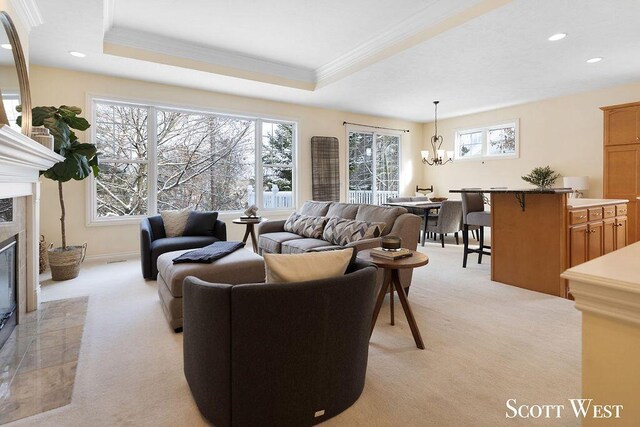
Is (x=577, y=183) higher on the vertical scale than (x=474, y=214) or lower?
higher

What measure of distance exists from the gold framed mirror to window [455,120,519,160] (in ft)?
25.1

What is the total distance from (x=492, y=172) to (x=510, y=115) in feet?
3.99

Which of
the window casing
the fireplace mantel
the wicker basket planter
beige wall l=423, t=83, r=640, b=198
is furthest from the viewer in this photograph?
the window casing

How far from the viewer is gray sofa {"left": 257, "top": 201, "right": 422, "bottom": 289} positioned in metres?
3.11

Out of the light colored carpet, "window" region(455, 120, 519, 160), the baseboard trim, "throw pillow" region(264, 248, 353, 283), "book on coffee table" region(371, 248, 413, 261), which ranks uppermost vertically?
"window" region(455, 120, 519, 160)

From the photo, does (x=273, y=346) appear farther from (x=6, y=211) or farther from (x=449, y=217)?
(x=449, y=217)

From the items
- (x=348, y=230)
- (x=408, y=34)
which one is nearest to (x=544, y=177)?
(x=408, y=34)

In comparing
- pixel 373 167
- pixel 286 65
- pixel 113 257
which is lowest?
pixel 113 257

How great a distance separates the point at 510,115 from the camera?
22.6ft

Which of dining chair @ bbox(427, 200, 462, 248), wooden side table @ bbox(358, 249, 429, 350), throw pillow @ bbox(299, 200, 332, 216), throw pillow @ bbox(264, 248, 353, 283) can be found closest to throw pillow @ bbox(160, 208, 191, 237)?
throw pillow @ bbox(299, 200, 332, 216)

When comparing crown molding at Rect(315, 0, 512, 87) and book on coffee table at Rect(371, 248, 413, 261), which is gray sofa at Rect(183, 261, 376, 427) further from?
crown molding at Rect(315, 0, 512, 87)

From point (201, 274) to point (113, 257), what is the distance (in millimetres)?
3263

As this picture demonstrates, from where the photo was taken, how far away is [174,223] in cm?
438

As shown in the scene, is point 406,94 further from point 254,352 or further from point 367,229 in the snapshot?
point 254,352
